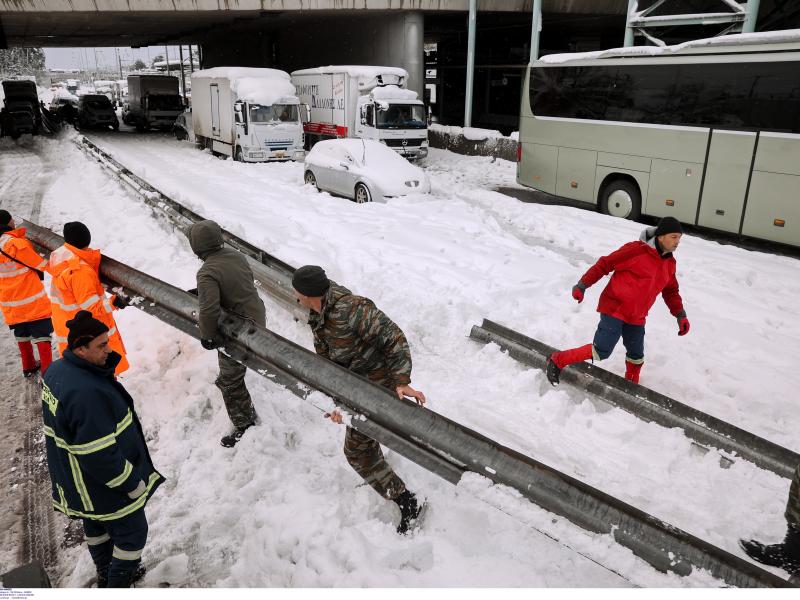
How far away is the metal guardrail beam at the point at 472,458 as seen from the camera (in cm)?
254

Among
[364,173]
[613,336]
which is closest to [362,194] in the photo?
[364,173]

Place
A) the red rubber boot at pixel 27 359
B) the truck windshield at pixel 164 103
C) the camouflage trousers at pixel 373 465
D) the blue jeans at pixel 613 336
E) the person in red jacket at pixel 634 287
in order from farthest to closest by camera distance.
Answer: the truck windshield at pixel 164 103 → the red rubber boot at pixel 27 359 → the blue jeans at pixel 613 336 → the person in red jacket at pixel 634 287 → the camouflage trousers at pixel 373 465

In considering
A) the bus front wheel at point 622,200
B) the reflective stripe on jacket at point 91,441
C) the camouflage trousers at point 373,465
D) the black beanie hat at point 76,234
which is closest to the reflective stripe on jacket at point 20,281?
the black beanie hat at point 76,234

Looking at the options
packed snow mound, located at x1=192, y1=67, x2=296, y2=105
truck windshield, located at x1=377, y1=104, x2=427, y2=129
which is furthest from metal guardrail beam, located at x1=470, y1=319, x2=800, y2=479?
packed snow mound, located at x1=192, y1=67, x2=296, y2=105

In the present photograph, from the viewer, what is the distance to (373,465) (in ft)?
12.8

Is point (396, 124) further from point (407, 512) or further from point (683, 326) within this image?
point (407, 512)

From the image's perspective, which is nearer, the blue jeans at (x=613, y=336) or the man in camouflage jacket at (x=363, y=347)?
the man in camouflage jacket at (x=363, y=347)

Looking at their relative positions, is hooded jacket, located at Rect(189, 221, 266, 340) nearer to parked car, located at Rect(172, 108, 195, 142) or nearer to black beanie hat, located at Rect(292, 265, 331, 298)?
black beanie hat, located at Rect(292, 265, 331, 298)

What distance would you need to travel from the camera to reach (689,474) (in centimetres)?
459

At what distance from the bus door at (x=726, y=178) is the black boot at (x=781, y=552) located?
28.5 ft

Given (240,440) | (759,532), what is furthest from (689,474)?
(240,440)

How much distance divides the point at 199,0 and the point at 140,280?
76.0ft

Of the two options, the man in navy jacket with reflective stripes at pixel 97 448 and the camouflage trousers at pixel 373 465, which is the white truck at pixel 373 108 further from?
the man in navy jacket with reflective stripes at pixel 97 448

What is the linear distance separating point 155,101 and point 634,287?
1347 inches
